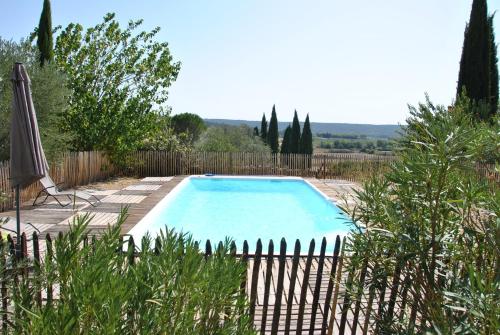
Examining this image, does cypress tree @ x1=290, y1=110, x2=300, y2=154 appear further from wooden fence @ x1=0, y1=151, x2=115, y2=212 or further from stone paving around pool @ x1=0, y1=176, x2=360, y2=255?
wooden fence @ x1=0, y1=151, x2=115, y2=212

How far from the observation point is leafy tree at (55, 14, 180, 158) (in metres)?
13.1

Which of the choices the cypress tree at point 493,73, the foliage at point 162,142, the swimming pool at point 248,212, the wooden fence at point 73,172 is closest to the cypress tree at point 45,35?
the wooden fence at point 73,172

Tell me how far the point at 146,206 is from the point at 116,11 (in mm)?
7773

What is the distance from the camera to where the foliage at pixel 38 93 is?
9.07m

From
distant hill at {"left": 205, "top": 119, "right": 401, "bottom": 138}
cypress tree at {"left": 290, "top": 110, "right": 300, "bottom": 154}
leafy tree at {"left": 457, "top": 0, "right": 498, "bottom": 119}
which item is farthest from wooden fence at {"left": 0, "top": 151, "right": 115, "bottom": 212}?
distant hill at {"left": 205, "top": 119, "right": 401, "bottom": 138}

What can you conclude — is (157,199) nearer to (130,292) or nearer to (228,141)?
(130,292)

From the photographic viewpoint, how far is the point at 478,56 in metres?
15.4

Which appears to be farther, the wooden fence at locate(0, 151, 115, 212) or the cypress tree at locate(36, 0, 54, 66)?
the cypress tree at locate(36, 0, 54, 66)

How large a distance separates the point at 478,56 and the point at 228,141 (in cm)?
1126

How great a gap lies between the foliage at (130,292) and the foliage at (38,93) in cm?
875

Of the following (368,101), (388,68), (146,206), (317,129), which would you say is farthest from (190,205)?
(317,129)

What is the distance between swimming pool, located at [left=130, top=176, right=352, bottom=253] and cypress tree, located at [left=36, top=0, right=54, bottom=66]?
543cm

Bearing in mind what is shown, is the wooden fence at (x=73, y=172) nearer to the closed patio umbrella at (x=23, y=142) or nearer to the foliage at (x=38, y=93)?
the foliage at (x=38, y=93)

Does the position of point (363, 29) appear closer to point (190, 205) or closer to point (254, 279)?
point (190, 205)
